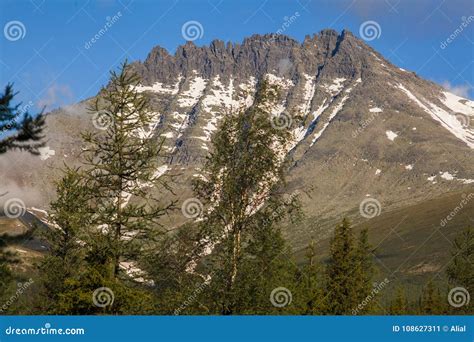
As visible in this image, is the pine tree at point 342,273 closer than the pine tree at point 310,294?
No

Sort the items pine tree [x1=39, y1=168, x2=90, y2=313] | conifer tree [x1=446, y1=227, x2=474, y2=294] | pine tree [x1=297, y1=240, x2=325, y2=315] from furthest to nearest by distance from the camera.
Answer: conifer tree [x1=446, y1=227, x2=474, y2=294], pine tree [x1=297, y1=240, x2=325, y2=315], pine tree [x1=39, y1=168, x2=90, y2=313]

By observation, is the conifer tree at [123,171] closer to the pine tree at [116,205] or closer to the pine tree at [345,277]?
the pine tree at [116,205]

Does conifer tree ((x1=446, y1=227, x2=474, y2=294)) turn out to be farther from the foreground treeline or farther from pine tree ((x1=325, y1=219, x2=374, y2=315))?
the foreground treeline

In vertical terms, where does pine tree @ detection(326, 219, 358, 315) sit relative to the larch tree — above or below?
below

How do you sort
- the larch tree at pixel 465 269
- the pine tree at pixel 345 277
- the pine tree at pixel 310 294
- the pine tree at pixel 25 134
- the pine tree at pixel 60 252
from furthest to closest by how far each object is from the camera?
the larch tree at pixel 465 269 → the pine tree at pixel 345 277 → the pine tree at pixel 310 294 → the pine tree at pixel 60 252 → the pine tree at pixel 25 134

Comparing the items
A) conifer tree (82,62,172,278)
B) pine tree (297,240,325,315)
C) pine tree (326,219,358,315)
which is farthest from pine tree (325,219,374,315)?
conifer tree (82,62,172,278)

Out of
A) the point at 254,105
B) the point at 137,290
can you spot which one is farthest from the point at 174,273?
the point at 254,105

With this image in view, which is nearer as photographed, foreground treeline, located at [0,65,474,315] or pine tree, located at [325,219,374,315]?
foreground treeline, located at [0,65,474,315]

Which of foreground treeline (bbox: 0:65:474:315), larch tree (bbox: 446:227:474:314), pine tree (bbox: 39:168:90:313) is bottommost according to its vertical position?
pine tree (bbox: 39:168:90:313)

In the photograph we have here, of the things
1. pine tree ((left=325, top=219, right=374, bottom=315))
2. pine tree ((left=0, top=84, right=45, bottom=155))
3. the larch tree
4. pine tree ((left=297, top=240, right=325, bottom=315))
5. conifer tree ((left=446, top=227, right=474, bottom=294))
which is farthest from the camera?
conifer tree ((left=446, top=227, right=474, bottom=294))

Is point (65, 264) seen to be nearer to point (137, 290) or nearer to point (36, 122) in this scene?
point (137, 290)

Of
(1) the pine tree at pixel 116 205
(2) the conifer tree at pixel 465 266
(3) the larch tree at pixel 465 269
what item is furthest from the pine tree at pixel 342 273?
(1) the pine tree at pixel 116 205

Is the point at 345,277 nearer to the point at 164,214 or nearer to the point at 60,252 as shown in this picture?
the point at 60,252

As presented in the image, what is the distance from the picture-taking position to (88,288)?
2716cm
